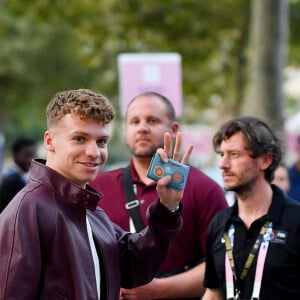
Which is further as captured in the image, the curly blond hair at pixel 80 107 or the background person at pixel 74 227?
the curly blond hair at pixel 80 107

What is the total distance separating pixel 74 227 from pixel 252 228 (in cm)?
158

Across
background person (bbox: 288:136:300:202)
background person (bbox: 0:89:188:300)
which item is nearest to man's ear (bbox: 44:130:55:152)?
background person (bbox: 0:89:188:300)

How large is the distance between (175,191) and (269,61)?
29.1 ft

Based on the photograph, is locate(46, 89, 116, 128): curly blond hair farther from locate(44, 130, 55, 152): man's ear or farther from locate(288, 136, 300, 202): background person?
locate(288, 136, 300, 202): background person

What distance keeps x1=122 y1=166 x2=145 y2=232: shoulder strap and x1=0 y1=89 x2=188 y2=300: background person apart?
1012 millimetres

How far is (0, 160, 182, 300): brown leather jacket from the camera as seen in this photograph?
125 inches

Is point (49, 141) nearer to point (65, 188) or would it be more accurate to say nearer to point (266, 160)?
point (65, 188)

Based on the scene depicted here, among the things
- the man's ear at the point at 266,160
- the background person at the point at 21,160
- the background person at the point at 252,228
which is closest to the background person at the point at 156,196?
the background person at the point at 252,228

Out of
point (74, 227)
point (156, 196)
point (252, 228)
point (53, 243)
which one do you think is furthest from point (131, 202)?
point (53, 243)

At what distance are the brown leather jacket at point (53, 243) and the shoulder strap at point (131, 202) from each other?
121 cm

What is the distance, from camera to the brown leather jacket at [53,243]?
10.4 feet

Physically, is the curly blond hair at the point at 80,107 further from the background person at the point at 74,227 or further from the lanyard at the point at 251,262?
the lanyard at the point at 251,262

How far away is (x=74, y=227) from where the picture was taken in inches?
133

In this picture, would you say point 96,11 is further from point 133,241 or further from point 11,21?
point 133,241
